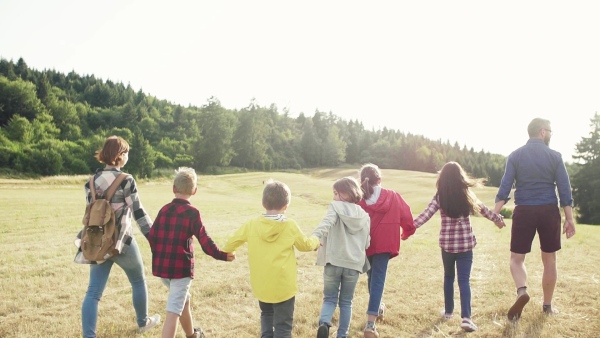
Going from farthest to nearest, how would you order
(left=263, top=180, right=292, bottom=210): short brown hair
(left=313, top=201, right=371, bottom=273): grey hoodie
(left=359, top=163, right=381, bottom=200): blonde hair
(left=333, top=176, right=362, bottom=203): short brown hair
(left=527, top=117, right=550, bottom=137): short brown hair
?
(left=527, top=117, right=550, bottom=137): short brown hair
(left=359, top=163, right=381, bottom=200): blonde hair
(left=333, top=176, right=362, bottom=203): short brown hair
(left=313, top=201, right=371, bottom=273): grey hoodie
(left=263, top=180, right=292, bottom=210): short brown hair

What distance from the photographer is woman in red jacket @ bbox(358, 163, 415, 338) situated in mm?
5094

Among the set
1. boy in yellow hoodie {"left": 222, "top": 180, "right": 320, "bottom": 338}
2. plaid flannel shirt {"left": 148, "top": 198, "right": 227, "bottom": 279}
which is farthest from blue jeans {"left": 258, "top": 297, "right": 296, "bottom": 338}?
plaid flannel shirt {"left": 148, "top": 198, "right": 227, "bottom": 279}

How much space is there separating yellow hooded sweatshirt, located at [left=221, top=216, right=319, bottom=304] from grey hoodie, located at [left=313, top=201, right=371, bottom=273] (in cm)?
55

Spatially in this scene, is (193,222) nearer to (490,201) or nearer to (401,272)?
(401,272)

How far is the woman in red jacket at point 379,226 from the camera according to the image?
5.09m

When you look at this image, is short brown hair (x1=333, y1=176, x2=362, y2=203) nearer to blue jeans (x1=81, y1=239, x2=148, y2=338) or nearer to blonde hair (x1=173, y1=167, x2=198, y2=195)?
blonde hair (x1=173, y1=167, x2=198, y2=195)

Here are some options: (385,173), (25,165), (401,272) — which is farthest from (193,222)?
(385,173)

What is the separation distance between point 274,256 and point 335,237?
0.97m

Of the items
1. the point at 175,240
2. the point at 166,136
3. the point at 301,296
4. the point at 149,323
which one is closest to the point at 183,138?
the point at 166,136

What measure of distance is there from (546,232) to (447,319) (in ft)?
6.02

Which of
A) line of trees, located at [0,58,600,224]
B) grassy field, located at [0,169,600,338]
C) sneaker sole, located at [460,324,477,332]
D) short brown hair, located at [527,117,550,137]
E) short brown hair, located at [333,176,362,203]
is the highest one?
line of trees, located at [0,58,600,224]

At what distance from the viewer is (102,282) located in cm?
450

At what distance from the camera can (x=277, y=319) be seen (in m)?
4.10

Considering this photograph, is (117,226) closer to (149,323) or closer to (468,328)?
(149,323)
